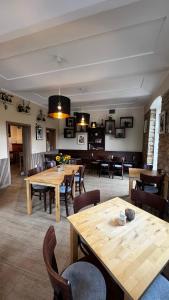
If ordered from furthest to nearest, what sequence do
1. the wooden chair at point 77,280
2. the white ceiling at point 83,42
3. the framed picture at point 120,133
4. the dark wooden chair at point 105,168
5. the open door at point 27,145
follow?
the framed picture at point 120,133
the dark wooden chair at point 105,168
the open door at point 27,145
the white ceiling at point 83,42
the wooden chair at point 77,280

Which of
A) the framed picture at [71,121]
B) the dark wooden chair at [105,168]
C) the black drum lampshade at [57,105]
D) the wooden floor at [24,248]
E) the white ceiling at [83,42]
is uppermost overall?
the white ceiling at [83,42]

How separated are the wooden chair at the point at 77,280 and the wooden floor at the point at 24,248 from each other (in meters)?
0.66

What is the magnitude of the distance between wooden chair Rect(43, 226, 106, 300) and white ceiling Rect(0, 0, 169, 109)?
207cm

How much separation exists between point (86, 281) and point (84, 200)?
0.84 m

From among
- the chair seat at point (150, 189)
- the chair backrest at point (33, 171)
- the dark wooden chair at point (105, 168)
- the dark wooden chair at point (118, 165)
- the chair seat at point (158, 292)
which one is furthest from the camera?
the dark wooden chair at point (105, 168)

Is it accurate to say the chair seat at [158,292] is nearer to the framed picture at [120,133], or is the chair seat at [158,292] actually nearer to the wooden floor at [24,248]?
the wooden floor at [24,248]

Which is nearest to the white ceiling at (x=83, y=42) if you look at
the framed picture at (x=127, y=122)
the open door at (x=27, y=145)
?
the open door at (x=27, y=145)

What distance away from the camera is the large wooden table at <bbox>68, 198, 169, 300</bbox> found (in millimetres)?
840

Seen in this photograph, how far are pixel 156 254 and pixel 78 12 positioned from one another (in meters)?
2.21

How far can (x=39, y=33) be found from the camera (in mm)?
1859

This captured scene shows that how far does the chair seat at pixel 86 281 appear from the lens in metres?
0.95

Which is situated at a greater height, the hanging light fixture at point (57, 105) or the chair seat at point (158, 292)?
the hanging light fixture at point (57, 105)

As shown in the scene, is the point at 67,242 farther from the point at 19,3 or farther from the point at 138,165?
the point at 138,165

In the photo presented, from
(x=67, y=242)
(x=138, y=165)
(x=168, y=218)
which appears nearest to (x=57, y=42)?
(x=67, y=242)
